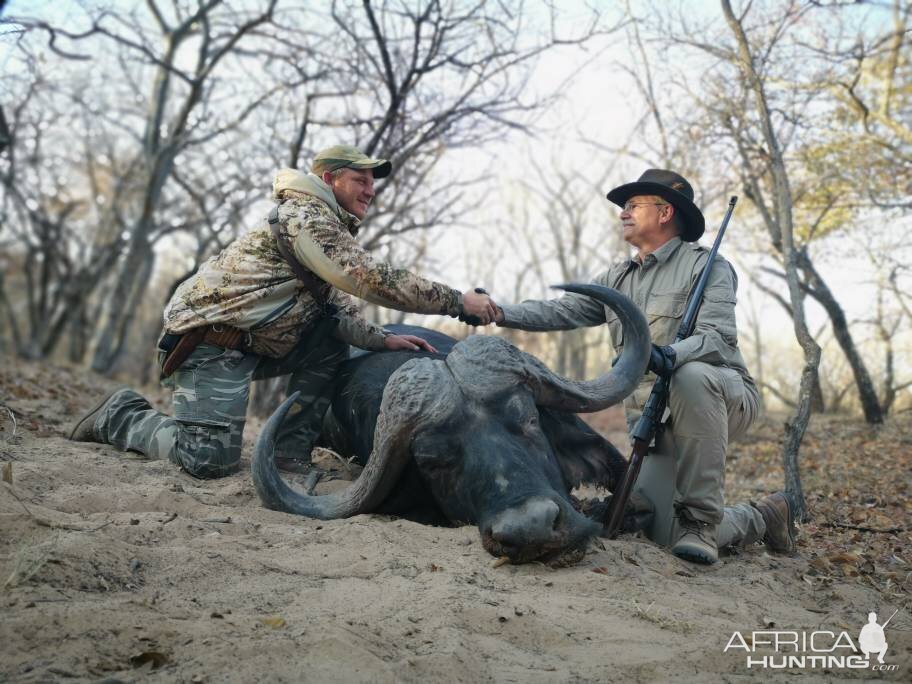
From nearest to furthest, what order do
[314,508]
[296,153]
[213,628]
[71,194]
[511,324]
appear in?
[213,628] < [314,508] < [511,324] < [296,153] < [71,194]

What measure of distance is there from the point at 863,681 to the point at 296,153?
799 centimetres

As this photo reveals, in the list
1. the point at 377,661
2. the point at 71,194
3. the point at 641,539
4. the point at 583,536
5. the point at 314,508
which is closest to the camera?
the point at 377,661

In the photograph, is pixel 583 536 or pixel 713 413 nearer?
pixel 583 536

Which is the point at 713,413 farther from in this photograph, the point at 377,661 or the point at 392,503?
the point at 377,661

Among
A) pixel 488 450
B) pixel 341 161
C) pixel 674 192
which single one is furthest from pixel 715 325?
pixel 341 161

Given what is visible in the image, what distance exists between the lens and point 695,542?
13.5ft

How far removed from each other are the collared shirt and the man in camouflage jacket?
61 cm

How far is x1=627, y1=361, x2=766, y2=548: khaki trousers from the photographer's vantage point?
4.27m

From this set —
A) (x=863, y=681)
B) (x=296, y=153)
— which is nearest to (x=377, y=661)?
(x=863, y=681)

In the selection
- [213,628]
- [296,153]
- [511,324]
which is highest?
[296,153]

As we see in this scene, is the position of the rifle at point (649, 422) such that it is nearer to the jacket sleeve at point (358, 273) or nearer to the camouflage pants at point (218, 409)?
the jacket sleeve at point (358, 273)

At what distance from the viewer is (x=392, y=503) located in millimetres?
4285

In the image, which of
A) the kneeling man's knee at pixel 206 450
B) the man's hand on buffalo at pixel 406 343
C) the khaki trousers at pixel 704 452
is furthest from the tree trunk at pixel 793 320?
the kneeling man's knee at pixel 206 450


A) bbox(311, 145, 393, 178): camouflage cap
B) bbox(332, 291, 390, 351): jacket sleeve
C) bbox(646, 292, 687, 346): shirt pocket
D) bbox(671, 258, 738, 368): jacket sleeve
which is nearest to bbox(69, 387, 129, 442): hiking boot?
bbox(332, 291, 390, 351): jacket sleeve
